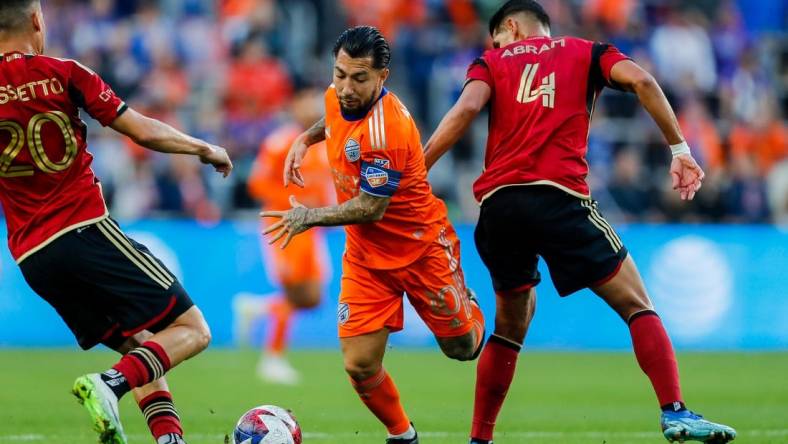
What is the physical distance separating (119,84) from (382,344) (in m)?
10.8

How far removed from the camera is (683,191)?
24.0 feet

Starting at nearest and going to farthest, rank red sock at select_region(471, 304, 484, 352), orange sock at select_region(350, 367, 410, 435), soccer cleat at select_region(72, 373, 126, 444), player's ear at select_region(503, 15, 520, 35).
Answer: soccer cleat at select_region(72, 373, 126, 444)
orange sock at select_region(350, 367, 410, 435)
player's ear at select_region(503, 15, 520, 35)
red sock at select_region(471, 304, 484, 352)

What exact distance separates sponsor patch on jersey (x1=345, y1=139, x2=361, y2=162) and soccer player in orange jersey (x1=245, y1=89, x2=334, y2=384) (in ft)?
19.1

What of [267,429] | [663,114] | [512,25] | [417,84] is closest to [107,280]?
[267,429]

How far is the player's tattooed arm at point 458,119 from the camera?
7465mm

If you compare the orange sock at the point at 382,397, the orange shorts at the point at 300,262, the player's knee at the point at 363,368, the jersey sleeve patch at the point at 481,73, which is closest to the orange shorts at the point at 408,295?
the player's knee at the point at 363,368

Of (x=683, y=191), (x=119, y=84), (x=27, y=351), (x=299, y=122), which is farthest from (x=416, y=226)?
(x=119, y=84)

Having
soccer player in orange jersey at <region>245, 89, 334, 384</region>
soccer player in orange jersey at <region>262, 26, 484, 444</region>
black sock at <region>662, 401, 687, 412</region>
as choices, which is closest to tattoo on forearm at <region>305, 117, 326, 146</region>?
soccer player in orange jersey at <region>262, 26, 484, 444</region>

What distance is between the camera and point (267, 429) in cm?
735

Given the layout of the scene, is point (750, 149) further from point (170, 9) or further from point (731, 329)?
point (170, 9)

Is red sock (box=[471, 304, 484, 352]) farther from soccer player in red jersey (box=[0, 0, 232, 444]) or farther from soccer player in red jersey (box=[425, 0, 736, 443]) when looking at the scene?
soccer player in red jersey (box=[0, 0, 232, 444])

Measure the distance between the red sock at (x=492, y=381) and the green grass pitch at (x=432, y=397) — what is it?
2.11 ft

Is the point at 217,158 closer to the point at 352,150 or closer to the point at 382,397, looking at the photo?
the point at 352,150

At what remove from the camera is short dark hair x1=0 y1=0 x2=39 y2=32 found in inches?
269
